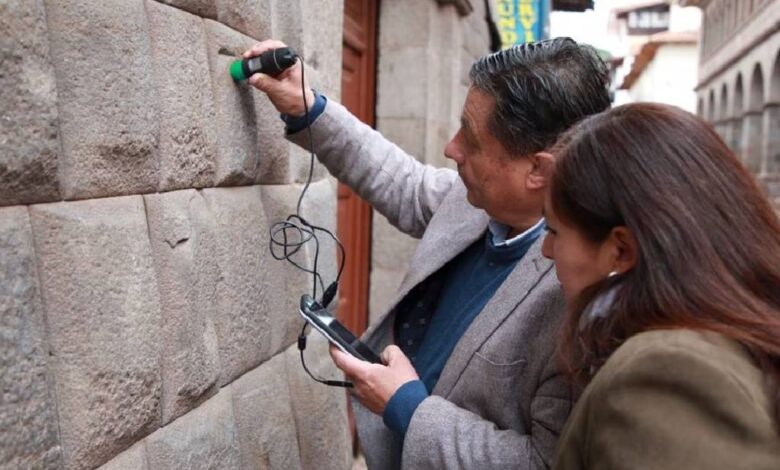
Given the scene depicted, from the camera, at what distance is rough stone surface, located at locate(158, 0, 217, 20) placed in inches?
67.6

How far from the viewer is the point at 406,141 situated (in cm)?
500

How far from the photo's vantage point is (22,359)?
4.13 feet

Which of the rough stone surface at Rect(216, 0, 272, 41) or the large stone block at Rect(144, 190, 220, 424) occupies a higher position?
the rough stone surface at Rect(216, 0, 272, 41)

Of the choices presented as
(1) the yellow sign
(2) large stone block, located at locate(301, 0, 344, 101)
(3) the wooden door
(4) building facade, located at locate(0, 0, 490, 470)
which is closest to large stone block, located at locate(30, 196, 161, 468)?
(4) building facade, located at locate(0, 0, 490, 470)

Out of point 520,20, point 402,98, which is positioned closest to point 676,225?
point 402,98

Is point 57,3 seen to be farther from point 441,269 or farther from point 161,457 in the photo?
point 441,269

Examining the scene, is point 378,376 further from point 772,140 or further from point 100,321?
point 772,140

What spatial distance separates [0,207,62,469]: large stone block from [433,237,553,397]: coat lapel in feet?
2.58

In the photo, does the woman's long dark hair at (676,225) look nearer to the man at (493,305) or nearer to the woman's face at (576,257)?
the woman's face at (576,257)

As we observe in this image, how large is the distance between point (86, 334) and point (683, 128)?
3.03ft

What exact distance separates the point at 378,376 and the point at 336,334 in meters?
0.15

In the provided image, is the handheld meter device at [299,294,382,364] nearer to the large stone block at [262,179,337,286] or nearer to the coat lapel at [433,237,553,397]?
the coat lapel at [433,237,553,397]

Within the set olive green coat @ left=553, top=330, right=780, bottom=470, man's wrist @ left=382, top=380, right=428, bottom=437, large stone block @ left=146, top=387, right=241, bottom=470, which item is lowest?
large stone block @ left=146, top=387, right=241, bottom=470

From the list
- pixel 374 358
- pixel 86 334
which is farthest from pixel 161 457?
pixel 374 358
